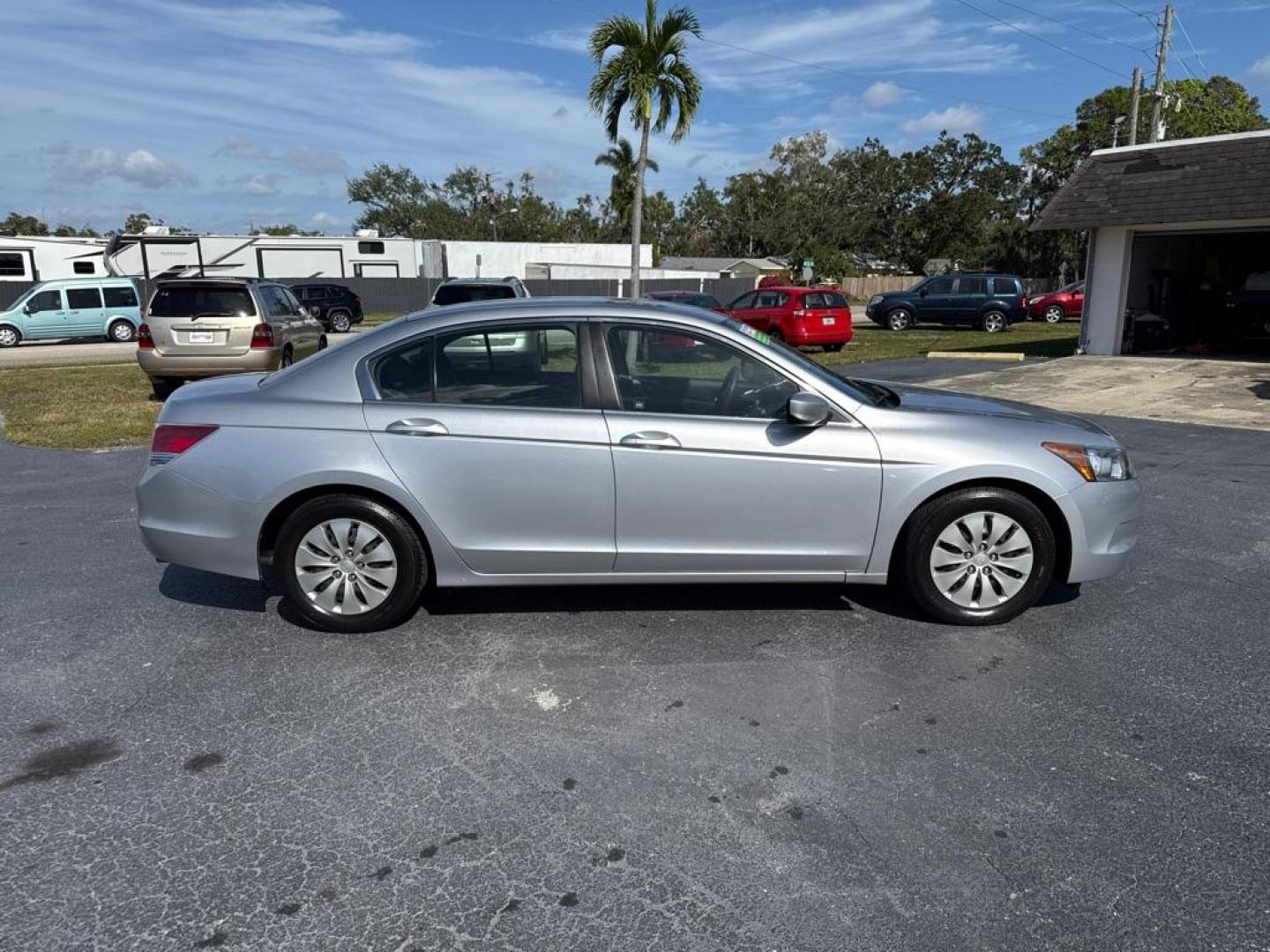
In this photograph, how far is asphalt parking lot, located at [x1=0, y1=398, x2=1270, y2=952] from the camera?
2492 millimetres

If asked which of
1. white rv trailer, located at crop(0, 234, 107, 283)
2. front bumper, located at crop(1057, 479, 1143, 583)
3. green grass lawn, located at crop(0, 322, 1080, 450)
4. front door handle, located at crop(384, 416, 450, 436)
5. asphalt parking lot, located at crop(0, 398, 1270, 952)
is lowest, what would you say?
asphalt parking lot, located at crop(0, 398, 1270, 952)

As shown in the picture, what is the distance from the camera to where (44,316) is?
24891mm

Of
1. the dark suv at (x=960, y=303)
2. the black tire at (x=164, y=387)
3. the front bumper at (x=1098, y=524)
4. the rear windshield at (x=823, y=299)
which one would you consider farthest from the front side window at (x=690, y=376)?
the dark suv at (x=960, y=303)

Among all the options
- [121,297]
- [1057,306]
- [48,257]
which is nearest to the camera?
[121,297]

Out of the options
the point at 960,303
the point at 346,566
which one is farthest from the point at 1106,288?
the point at 346,566

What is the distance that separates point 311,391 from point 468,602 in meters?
1.37

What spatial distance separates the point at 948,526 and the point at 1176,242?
18899 mm

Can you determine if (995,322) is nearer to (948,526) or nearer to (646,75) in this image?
(646,75)

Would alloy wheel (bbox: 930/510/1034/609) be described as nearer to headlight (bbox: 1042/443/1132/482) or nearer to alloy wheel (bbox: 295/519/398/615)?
headlight (bbox: 1042/443/1132/482)

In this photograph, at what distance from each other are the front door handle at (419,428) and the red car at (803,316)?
1697cm

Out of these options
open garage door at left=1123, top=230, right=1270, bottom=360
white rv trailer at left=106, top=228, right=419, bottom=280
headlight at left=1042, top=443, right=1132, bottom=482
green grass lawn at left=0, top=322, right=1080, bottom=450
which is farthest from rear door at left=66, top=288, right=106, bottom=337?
headlight at left=1042, top=443, right=1132, bottom=482

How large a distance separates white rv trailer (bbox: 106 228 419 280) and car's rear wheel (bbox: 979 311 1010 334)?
73.7 feet

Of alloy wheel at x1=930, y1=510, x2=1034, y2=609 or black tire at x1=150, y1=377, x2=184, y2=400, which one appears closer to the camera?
alloy wheel at x1=930, y1=510, x2=1034, y2=609

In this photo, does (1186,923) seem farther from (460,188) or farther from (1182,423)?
(460,188)
